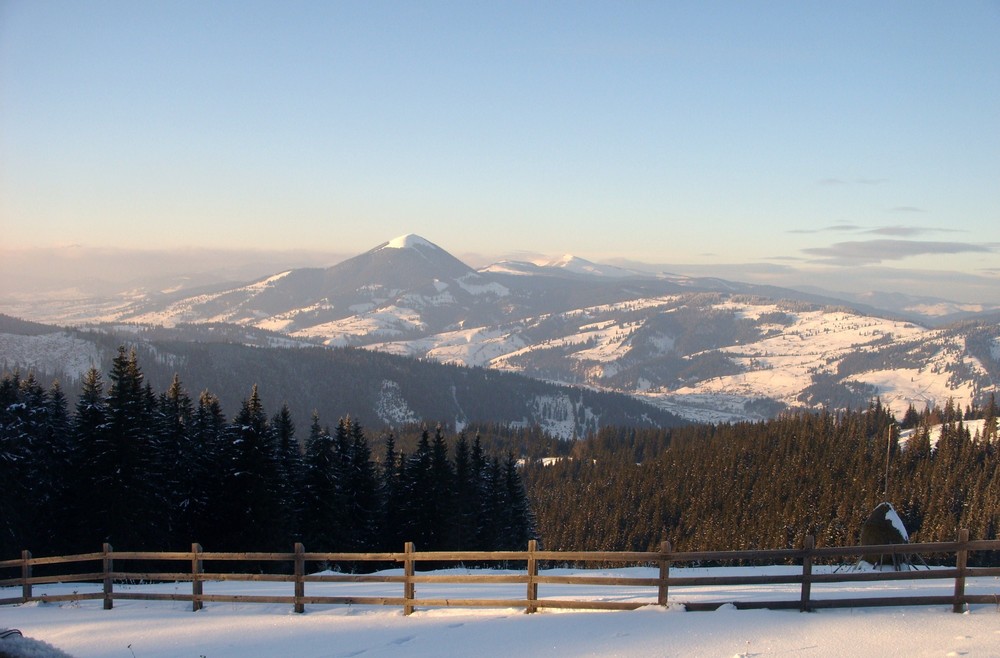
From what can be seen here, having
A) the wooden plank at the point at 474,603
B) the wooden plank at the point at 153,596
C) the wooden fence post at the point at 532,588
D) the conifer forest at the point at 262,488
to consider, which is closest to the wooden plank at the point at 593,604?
the wooden fence post at the point at 532,588

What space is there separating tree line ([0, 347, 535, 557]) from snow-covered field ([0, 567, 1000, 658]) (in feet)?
59.2

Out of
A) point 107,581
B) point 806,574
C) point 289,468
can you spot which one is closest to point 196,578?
point 107,581

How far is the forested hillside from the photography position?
262ft

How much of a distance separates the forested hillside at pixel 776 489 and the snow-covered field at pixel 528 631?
57.7m

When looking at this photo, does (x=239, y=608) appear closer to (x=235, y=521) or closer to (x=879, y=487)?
(x=235, y=521)

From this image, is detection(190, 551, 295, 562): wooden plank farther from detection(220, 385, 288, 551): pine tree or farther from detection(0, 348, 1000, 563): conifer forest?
detection(220, 385, 288, 551): pine tree

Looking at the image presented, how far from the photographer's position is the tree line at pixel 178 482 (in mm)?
34125

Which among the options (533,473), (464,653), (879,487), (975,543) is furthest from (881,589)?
(533,473)

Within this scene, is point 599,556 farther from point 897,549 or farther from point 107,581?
point 107,581

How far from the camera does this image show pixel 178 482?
3728cm

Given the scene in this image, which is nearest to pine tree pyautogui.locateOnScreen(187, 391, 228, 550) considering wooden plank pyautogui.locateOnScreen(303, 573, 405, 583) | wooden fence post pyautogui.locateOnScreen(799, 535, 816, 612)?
wooden plank pyautogui.locateOnScreen(303, 573, 405, 583)

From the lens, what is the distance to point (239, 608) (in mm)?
17375

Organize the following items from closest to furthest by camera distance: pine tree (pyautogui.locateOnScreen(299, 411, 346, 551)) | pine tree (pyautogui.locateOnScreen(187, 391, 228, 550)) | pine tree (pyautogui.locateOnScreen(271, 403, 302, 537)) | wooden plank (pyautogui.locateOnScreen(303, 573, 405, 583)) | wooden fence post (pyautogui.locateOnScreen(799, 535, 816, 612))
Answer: wooden fence post (pyautogui.locateOnScreen(799, 535, 816, 612)) < wooden plank (pyautogui.locateOnScreen(303, 573, 405, 583)) < pine tree (pyautogui.locateOnScreen(187, 391, 228, 550)) < pine tree (pyautogui.locateOnScreen(271, 403, 302, 537)) < pine tree (pyautogui.locateOnScreen(299, 411, 346, 551))

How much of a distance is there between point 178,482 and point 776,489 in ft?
268
